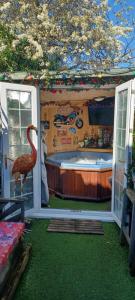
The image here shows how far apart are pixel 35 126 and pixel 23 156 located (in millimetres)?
560

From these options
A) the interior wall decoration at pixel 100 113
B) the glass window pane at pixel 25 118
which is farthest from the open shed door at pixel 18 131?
the interior wall decoration at pixel 100 113

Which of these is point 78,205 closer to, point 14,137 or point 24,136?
point 24,136

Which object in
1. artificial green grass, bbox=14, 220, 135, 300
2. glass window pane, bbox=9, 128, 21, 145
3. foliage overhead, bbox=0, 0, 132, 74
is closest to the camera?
artificial green grass, bbox=14, 220, 135, 300

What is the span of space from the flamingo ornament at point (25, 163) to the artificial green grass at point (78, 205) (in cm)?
115

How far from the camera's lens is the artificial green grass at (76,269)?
2311mm

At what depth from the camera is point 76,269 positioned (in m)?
2.69

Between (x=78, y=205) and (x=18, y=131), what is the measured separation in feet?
6.42

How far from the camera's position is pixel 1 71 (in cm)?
381

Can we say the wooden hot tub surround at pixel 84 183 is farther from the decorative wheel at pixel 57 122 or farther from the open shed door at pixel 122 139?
the decorative wheel at pixel 57 122

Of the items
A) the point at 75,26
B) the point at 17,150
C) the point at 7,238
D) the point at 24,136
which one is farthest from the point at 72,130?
the point at 7,238

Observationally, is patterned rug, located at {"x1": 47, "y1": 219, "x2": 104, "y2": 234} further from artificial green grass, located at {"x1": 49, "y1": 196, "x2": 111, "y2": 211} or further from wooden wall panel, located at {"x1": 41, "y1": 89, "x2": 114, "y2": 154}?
wooden wall panel, located at {"x1": 41, "y1": 89, "x2": 114, "y2": 154}

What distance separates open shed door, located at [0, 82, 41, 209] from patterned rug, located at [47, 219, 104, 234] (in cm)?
55

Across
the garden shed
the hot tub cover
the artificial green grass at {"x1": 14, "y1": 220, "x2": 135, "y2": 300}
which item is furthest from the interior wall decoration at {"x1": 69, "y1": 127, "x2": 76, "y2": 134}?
the hot tub cover

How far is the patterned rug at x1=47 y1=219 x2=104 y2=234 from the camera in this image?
11.8 ft
